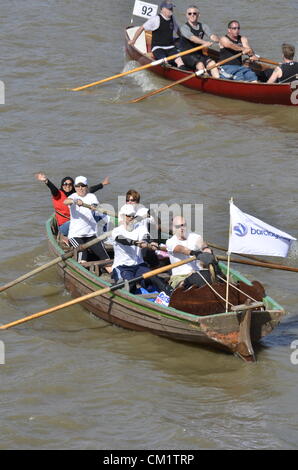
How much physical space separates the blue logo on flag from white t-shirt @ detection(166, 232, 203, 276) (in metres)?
0.84

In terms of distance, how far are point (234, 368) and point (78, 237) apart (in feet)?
11.4

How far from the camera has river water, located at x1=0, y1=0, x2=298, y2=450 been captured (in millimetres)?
10375

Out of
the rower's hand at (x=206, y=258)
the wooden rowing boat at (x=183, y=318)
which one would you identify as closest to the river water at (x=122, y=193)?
the wooden rowing boat at (x=183, y=318)

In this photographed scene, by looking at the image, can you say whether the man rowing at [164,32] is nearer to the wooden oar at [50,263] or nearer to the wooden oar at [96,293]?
the wooden oar at [50,263]

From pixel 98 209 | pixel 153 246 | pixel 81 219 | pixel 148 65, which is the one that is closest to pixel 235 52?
pixel 148 65

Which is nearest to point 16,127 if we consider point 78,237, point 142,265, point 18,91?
point 18,91

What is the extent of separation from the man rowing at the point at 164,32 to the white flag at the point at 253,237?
10.0 meters

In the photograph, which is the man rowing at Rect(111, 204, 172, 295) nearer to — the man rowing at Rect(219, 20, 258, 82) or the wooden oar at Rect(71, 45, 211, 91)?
the man rowing at Rect(219, 20, 258, 82)

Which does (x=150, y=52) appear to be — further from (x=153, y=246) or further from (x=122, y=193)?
(x=153, y=246)

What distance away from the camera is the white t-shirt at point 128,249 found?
12.6 metres

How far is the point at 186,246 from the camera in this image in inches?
484

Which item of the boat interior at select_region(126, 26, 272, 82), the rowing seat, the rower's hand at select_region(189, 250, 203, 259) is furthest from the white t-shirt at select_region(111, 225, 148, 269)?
the boat interior at select_region(126, 26, 272, 82)

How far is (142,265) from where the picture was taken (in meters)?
12.9

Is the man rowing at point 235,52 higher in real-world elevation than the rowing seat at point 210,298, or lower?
A: higher
